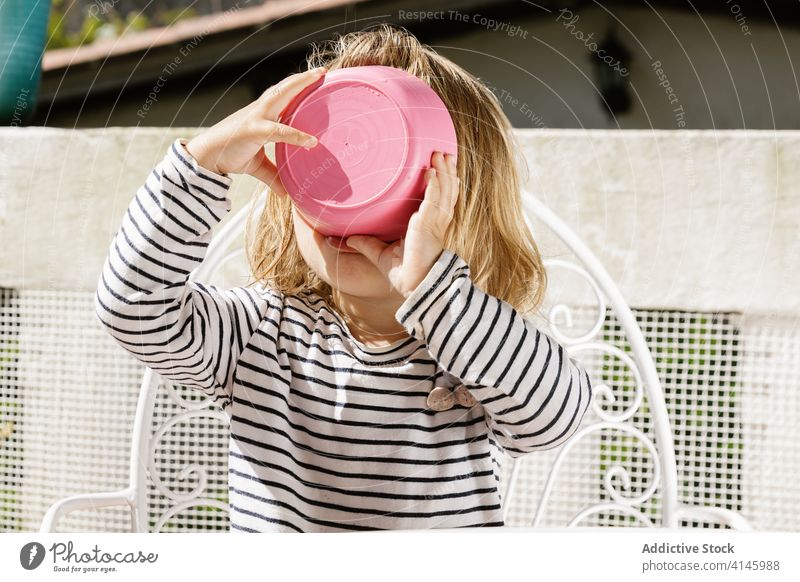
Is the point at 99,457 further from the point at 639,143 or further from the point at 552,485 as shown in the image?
the point at 639,143

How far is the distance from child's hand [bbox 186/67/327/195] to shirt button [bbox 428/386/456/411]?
147 millimetres

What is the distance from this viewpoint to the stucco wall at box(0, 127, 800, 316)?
0.49 meters

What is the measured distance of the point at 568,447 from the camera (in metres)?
0.56

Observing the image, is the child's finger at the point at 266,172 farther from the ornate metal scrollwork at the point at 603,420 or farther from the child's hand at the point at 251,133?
the ornate metal scrollwork at the point at 603,420

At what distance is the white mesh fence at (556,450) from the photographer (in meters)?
0.49

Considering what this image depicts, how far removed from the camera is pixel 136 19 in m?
0.43

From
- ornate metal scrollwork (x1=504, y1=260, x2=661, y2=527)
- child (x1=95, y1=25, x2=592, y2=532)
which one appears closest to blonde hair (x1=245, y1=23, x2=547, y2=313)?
child (x1=95, y1=25, x2=592, y2=532)

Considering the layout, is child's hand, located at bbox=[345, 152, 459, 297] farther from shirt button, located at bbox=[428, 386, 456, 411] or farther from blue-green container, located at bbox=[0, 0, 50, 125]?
blue-green container, located at bbox=[0, 0, 50, 125]

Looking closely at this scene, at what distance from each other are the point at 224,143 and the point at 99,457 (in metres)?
0.39

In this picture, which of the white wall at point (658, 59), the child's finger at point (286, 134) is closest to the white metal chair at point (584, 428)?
the white wall at point (658, 59)

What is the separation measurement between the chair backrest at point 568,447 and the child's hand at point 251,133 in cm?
16

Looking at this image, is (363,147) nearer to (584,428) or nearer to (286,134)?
(286,134)

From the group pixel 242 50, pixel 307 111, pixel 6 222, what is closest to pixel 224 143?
pixel 307 111

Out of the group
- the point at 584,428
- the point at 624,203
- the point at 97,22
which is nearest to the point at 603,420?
the point at 584,428
